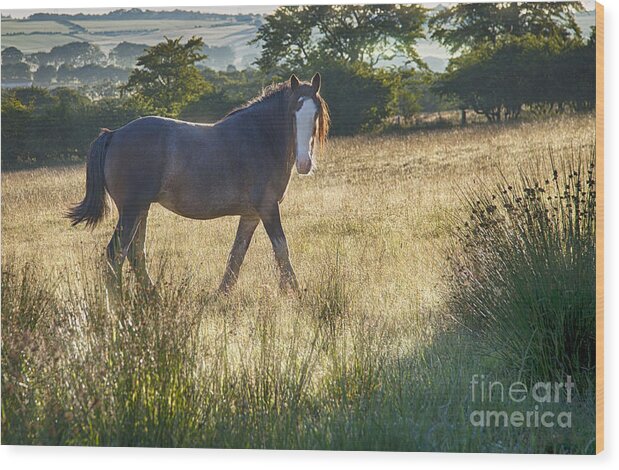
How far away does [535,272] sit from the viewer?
5262 millimetres

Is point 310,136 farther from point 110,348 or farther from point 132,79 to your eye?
point 110,348

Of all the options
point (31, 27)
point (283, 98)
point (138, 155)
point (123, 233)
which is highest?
point (31, 27)

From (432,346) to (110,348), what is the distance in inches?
→ 66.0

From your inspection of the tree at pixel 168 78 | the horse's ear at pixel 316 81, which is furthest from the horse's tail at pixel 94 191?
the horse's ear at pixel 316 81

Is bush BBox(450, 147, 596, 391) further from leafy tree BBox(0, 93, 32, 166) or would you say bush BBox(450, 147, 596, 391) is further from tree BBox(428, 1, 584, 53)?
leafy tree BBox(0, 93, 32, 166)

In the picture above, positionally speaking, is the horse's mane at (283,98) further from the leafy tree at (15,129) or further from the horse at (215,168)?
the leafy tree at (15,129)

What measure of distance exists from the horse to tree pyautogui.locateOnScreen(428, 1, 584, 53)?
0.77 m

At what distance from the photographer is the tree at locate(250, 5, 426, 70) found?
5.55 metres

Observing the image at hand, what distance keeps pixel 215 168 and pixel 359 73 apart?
0.99 m

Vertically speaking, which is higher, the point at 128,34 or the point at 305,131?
the point at 128,34

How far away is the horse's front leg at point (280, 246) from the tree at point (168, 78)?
78 centimetres

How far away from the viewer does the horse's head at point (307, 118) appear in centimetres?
570

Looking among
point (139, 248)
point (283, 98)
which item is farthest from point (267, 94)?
point (139, 248)

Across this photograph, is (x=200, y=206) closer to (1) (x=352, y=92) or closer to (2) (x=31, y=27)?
(1) (x=352, y=92)
